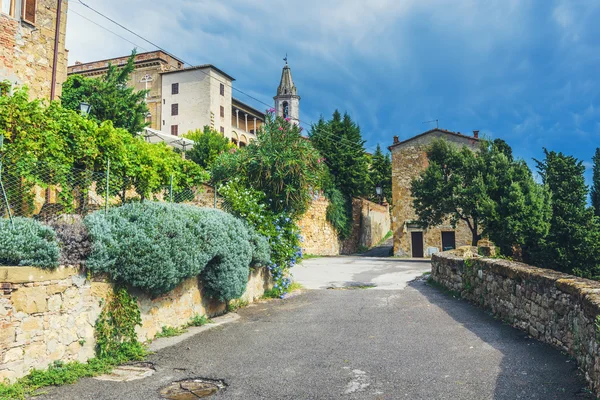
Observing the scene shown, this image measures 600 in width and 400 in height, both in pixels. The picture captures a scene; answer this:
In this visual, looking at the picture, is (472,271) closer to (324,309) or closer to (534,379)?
(324,309)

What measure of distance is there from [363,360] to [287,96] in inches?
2094

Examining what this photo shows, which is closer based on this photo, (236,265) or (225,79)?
(236,265)

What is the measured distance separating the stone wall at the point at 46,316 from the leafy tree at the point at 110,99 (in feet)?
56.3

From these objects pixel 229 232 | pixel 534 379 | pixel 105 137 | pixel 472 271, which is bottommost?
pixel 534 379

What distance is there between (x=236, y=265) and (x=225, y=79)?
43.5m

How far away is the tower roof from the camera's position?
57.8 metres

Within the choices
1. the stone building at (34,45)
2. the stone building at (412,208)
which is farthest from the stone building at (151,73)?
the stone building at (34,45)

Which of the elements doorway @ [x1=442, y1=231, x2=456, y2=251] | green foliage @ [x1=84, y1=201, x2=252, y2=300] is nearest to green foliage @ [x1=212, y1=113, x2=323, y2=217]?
green foliage @ [x1=84, y1=201, x2=252, y2=300]

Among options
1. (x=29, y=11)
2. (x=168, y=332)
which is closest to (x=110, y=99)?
(x=29, y=11)

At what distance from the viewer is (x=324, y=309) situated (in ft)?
33.5

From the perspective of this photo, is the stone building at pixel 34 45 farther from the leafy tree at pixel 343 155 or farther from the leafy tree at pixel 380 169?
the leafy tree at pixel 380 169

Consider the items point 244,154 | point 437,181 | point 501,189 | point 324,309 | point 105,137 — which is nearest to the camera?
point 324,309

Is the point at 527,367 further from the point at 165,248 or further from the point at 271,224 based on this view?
the point at 271,224

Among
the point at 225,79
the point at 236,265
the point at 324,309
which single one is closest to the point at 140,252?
the point at 236,265
